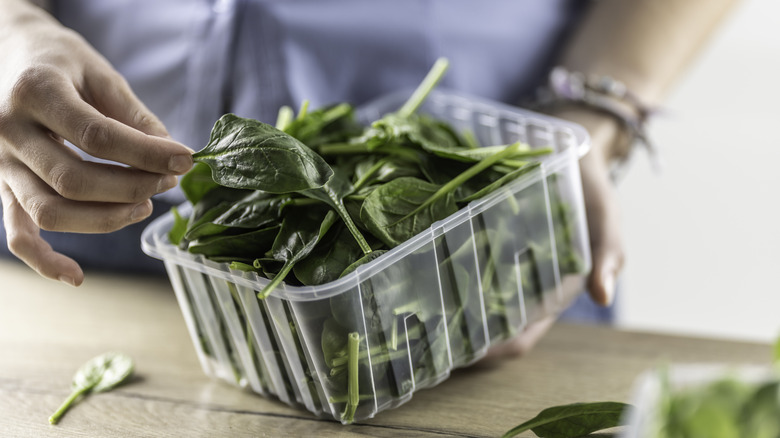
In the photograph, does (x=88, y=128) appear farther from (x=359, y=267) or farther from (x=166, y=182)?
(x=359, y=267)

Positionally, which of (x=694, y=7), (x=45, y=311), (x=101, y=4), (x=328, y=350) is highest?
(x=694, y=7)

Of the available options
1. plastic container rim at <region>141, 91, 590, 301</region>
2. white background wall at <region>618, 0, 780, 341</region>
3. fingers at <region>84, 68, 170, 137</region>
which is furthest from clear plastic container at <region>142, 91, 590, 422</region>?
white background wall at <region>618, 0, 780, 341</region>

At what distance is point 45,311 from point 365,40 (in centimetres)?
44

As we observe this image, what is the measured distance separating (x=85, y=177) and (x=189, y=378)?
23cm

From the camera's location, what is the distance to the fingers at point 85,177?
449mm

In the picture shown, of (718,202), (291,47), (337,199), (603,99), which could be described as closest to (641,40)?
(603,99)

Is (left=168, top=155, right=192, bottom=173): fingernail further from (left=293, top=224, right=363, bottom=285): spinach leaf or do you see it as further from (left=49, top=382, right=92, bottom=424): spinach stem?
(left=49, top=382, right=92, bottom=424): spinach stem

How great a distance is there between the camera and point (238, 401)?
1.85ft

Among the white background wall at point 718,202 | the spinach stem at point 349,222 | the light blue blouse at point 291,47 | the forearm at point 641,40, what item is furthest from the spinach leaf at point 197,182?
the white background wall at point 718,202

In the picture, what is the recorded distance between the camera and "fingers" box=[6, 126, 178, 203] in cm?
45

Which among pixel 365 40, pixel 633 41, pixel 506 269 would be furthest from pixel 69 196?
pixel 633 41

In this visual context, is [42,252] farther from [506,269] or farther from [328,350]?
[506,269]

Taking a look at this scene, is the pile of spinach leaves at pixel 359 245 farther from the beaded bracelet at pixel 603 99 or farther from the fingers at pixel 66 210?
the beaded bracelet at pixel 603 99

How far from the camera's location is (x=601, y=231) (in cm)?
70
